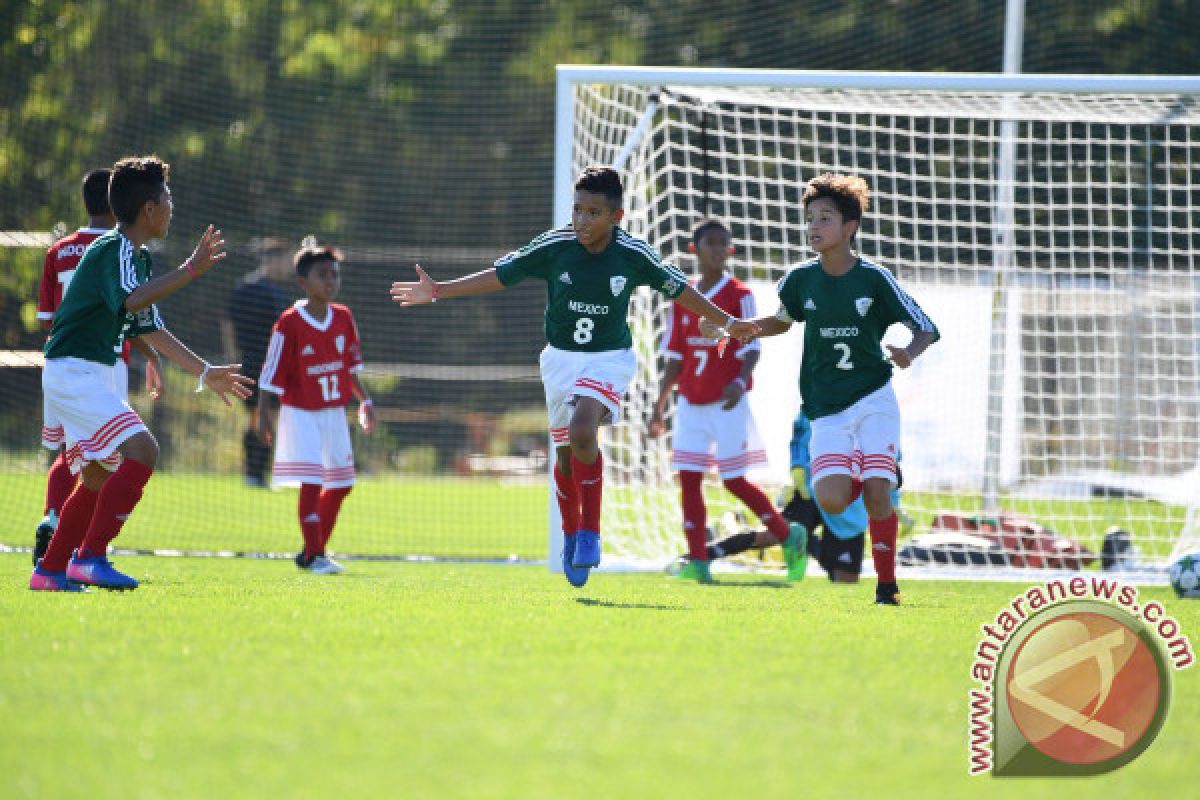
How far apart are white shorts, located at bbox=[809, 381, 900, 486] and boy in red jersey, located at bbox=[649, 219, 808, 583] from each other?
1664 millimetres

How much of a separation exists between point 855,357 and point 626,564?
2846 millimetres

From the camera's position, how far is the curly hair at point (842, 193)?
734cm

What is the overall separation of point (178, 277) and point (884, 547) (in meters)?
3.34

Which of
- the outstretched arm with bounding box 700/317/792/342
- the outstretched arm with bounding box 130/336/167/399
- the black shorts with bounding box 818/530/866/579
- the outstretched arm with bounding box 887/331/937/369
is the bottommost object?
the black shorts with bounding box 818/530/866/579

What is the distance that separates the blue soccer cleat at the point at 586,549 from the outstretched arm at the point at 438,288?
1.18 meters

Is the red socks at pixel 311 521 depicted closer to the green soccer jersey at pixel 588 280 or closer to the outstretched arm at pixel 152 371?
the outstretched arm at pixel 152 371

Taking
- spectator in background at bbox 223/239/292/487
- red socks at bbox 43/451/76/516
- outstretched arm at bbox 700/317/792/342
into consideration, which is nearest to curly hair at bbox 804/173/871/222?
outstretched arm at bbox 700/317/792/342

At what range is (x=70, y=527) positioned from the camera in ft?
21.8

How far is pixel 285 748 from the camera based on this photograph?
3.53 meters

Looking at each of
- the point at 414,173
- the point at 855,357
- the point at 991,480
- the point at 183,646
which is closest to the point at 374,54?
the point at 414,173

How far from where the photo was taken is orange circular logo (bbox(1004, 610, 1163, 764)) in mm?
3750

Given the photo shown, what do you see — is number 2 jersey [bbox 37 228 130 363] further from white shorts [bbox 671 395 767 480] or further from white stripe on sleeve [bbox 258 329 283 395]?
white shorts [bbox 671 395 767 480]

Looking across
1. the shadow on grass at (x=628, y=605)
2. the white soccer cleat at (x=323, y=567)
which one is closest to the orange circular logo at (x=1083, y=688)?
the shadow on grass at (x=628, y=605)

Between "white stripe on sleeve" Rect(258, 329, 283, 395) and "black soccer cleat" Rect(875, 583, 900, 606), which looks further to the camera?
"white stripe on sleeve" Rect(258, 329, 283, 395)
